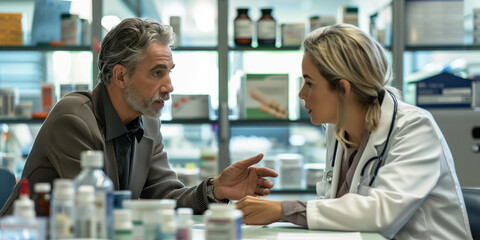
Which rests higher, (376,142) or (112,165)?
(376,142)

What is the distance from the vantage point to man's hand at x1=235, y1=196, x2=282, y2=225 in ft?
5.66

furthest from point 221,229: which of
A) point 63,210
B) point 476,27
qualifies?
point 476,27

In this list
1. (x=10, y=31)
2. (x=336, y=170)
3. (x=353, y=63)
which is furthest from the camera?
(x=10, y=31)

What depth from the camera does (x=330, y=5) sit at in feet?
13.9

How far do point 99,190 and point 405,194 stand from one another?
3.01 feet

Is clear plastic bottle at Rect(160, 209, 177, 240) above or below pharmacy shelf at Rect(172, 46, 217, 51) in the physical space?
below

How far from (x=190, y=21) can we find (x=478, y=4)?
2.08 meters

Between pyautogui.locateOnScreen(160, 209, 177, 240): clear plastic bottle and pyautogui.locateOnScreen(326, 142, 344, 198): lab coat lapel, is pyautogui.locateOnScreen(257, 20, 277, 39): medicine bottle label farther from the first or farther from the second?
pyautogui.locateOnScreen(160, 209, 177, 240): clear plastic bottle

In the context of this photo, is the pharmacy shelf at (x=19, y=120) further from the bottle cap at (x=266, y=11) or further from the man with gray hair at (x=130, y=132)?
the man with gray hair at (x=130, y=132)

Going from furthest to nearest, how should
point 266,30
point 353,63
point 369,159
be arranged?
point 266,30
point 353,63
point 369,159

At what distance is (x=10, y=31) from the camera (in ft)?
13.2

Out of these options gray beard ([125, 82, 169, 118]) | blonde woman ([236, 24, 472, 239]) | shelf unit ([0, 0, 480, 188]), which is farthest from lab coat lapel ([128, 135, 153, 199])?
shelf unit ([0, 0, 480, 188])

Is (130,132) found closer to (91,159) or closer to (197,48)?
(91,159)

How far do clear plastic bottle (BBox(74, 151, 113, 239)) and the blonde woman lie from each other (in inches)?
24.8
